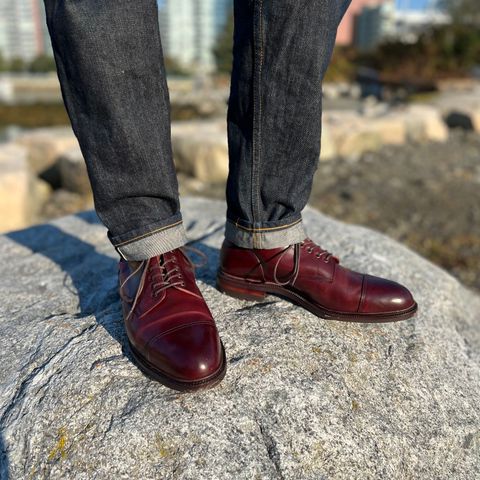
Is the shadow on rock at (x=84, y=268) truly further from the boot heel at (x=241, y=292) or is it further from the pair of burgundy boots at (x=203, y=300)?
the boot heel at (x=241, y=292)

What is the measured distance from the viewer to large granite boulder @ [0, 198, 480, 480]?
1.11 meters

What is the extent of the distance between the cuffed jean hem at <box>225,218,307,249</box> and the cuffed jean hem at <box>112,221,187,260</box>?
0.17m

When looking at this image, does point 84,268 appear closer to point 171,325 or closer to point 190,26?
point 171,325

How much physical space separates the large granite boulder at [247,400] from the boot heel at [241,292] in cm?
3

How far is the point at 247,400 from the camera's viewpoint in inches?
47.8

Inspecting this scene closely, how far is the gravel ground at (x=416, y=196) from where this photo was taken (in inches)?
146

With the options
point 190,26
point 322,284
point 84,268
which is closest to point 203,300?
point 322,284

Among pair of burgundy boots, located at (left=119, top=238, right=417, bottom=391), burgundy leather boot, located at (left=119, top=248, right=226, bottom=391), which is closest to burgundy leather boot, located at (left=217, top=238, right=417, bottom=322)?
pair of burgundy boots, located at (left=119, top=238, right=417, bottom=391)

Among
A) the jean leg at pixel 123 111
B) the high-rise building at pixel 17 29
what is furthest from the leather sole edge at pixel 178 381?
the high-rise building at pixel 17 29

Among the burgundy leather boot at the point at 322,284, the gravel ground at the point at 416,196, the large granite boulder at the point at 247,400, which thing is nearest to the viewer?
the large granite boulder at the point at 247,400

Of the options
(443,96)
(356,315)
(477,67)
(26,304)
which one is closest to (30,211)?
(26,304)

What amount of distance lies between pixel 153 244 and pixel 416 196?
12.2 feet

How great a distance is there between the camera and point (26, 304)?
5.41 ft

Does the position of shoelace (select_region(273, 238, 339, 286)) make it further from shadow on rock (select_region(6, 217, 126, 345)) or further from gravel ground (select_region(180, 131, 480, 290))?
gravel ground (select_region(180, 131, 480, 290))
